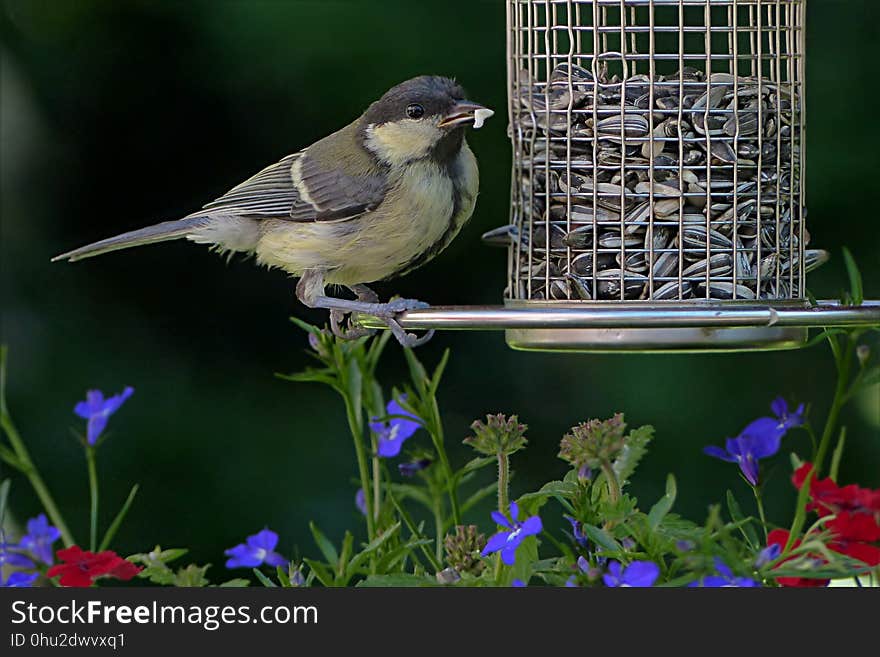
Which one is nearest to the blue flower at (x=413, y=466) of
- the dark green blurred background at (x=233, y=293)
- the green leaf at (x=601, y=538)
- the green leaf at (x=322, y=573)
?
the green leaf at (x=322, y=573)

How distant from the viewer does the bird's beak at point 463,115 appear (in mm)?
2873

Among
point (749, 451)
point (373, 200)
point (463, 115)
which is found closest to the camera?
point (749, 451)

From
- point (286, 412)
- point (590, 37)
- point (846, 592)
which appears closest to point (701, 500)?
point (286, 412)

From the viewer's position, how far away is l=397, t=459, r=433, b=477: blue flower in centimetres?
251

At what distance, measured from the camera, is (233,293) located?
499cm

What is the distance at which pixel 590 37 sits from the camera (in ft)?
10.8

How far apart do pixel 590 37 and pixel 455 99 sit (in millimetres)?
451

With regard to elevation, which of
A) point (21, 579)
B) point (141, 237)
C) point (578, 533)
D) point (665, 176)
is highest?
point (665, 176)

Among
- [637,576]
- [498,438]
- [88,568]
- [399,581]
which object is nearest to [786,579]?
[637,576]

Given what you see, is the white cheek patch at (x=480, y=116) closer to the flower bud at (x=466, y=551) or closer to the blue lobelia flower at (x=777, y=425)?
the blue lobelia flower at (x=777, y=425)

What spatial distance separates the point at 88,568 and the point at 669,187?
1.38 metres

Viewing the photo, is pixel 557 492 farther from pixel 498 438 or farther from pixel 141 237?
pixel 141 237

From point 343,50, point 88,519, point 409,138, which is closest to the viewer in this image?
point 409,138

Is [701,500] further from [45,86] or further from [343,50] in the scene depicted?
[45,86]
